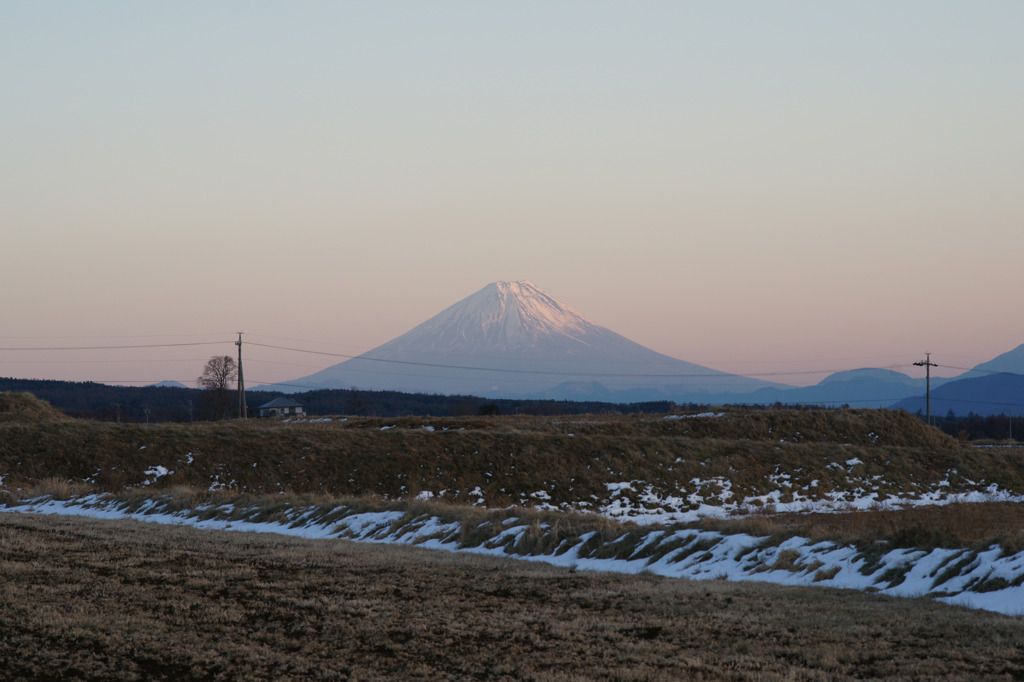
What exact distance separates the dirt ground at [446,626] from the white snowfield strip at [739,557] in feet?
3.38

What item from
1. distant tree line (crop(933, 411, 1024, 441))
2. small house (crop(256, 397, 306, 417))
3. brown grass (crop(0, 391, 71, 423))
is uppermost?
brown grass (crop(0, 391, 71, 423))

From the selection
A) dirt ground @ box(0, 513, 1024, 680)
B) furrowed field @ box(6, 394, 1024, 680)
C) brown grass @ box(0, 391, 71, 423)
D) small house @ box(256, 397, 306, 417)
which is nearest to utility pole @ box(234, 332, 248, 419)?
brown grass @ box(0, 391, 71, 423)

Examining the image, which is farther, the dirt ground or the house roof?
the house roof

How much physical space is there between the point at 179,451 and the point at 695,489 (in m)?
27.5

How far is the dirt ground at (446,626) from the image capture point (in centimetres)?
880

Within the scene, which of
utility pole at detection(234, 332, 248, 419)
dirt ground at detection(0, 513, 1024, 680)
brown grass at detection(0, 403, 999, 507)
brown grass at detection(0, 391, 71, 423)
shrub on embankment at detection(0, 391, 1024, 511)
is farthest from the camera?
utility pole at detection(234, 332, 248, 419)

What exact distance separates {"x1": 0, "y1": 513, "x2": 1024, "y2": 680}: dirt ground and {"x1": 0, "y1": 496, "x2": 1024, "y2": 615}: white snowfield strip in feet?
3.38

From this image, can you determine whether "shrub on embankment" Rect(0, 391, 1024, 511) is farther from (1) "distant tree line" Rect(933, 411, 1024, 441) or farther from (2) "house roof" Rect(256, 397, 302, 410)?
(2) "house roof" Rect(256, 397, 302, 410)

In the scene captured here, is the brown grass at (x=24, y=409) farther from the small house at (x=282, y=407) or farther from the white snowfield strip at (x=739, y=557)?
the small house at (x=282, y=407)

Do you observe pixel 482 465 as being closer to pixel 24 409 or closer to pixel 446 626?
pixel 446 626

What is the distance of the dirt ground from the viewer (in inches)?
346

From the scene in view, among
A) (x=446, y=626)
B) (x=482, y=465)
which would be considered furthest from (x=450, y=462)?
(x=446, y=626)

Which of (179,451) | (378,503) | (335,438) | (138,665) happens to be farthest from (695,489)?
(138,665)

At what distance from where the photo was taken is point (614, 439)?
5231 centimetres
